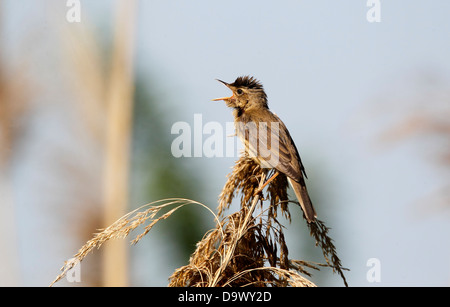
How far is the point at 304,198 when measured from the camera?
19.2ft

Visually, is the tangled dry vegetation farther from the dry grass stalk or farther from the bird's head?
the bird's head

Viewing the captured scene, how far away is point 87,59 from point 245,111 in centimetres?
233

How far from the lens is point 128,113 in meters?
5.55

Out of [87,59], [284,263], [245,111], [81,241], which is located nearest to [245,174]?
[284,263]

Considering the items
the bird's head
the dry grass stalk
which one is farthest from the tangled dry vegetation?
the bird's head

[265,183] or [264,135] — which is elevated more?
[264,135]

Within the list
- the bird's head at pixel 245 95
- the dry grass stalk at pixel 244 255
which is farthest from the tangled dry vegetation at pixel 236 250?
the bird's head at pixel 245 95

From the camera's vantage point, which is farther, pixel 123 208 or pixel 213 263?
pixel 123 208

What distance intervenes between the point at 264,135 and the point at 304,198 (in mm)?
1193

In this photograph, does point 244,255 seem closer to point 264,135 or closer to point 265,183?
point 265,183

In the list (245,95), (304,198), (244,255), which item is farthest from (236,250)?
(245,95)

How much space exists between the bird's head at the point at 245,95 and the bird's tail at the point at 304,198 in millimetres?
1685

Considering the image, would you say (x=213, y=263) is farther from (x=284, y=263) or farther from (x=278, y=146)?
(x=278, y=146)

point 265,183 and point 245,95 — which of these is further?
point 245,95
